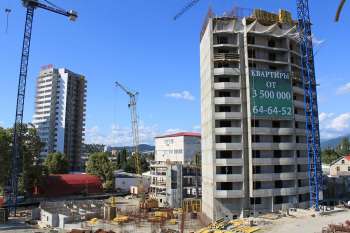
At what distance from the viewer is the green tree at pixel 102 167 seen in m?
140

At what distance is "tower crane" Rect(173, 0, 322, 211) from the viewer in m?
80.6

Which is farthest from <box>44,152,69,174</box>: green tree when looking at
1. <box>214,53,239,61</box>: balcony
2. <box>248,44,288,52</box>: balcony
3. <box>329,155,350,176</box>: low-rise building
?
<box>329,155,350,176</box>: low-rise building

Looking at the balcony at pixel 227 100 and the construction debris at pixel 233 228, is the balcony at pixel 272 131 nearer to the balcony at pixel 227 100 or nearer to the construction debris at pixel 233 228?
the balcony at pixel 227 100

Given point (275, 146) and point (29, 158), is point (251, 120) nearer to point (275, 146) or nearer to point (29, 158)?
point (275, 146)

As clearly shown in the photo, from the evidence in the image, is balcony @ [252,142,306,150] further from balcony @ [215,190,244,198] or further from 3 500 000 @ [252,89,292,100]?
balcony @ [215,190,244,198]

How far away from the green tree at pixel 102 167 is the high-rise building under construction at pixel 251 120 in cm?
6484

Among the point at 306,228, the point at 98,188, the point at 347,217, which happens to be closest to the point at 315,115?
the point at 347,217

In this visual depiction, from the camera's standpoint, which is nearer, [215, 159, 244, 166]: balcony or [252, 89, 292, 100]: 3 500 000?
[215, 159, 244, 166]: balcony

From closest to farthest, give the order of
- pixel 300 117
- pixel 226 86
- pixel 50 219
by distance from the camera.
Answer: pixel 226 86, pixel 50 219, pixel 300 117

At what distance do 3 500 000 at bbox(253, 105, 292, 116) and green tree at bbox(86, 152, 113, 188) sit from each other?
79.2 m

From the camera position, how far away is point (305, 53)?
276 feet

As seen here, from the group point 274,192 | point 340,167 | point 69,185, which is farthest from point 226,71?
point 69,185

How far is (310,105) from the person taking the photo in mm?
82562

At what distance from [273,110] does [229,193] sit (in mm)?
19788
